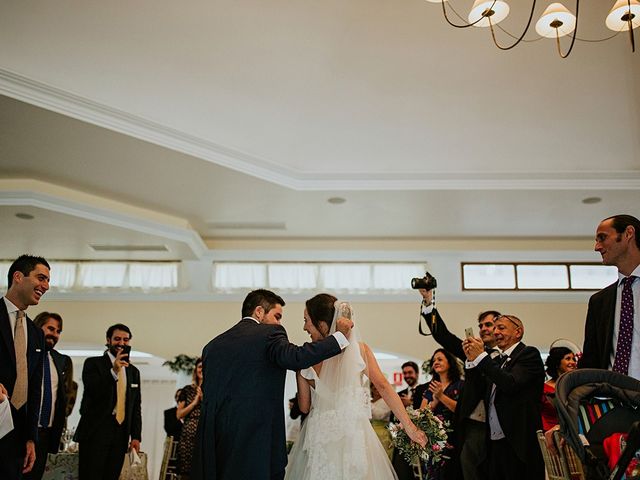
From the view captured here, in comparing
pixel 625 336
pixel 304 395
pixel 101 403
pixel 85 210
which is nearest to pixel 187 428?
pixel 101 403

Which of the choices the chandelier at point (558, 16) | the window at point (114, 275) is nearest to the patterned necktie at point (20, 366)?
the chandelier at point (558, 16)

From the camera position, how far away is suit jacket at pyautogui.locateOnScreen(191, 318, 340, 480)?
3.45m

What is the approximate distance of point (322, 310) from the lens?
4.02 metres

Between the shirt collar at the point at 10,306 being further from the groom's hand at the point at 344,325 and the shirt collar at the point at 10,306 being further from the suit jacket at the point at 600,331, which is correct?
the suit jacket at the point at 600,331

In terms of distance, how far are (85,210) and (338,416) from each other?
4.59m

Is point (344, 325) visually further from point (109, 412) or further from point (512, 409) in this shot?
point (109, 412)

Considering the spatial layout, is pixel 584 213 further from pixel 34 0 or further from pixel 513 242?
pixel 34 0

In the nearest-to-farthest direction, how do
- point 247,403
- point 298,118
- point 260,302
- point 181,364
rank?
1. point 247,403
2. point 260,302
3. point 298,118
4. point 181,364

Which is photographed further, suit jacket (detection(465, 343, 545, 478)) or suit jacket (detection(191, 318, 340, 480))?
suit jacket (detection(465, 343, 545, 478))

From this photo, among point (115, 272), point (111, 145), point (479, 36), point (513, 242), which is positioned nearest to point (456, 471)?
point (479, 36)

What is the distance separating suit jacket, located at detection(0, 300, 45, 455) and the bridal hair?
1554mm

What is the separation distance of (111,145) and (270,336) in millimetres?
3172

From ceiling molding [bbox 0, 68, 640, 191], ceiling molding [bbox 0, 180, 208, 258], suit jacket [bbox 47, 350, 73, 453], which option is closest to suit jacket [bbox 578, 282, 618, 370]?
suit jacket [bbox 47, 350, 73, 453]

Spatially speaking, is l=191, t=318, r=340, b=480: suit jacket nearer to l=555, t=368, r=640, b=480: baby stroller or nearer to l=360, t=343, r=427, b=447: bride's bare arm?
l=360, t=343, r=427, b=447: bride's bare arm
